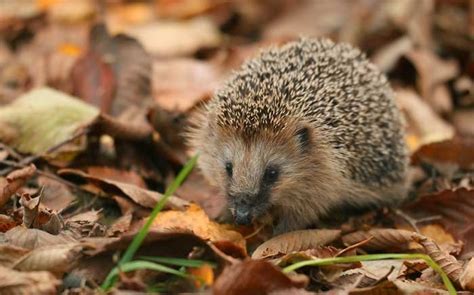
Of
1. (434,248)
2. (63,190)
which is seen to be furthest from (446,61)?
(63,190)

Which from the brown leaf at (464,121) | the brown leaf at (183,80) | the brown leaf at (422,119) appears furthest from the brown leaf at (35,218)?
the brown leaf at (464,121)

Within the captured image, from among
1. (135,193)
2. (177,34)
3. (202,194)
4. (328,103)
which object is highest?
(177,34)

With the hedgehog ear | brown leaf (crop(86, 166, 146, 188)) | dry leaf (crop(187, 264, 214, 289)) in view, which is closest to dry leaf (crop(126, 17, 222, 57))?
brown leaf (crop(86, 166, 146, 188))

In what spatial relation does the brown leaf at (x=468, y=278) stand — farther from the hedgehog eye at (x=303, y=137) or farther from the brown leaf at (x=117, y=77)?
the brown leaf at (x=117, y=77)

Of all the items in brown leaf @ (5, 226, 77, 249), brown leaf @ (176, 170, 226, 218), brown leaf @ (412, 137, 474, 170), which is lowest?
brown leaf @ (176, 170, 226, 218)

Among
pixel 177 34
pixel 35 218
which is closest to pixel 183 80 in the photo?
pixel 177 34

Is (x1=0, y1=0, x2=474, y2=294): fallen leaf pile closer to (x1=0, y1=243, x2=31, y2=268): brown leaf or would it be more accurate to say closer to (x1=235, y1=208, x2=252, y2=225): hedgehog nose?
(x1=0, y1=243, x2=31, y2=268): brown leaf

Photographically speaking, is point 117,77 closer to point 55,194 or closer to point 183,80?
point 183,80
